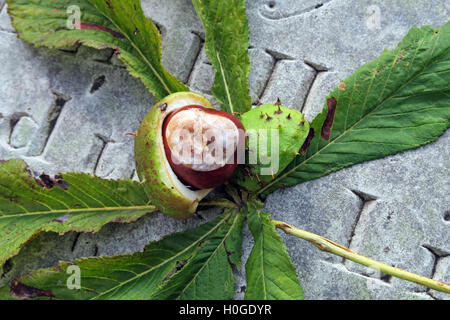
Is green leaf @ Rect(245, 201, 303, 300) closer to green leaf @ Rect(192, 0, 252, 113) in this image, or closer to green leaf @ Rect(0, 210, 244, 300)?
green leaf @ Rect(0, 210, 244, 300)

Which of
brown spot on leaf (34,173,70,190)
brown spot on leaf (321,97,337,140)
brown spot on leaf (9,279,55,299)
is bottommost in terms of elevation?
brown spot on leaf (9,279,55,299)

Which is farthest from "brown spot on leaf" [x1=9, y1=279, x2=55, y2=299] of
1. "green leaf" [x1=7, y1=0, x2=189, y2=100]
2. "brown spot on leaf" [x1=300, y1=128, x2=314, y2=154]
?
"brown spot on leaf" [x1=300, y1=128, x2=314, y2=154]

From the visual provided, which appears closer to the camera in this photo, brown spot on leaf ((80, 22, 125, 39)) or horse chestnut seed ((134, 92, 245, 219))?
horse chestnut seed ((134, 92, 245, 219))

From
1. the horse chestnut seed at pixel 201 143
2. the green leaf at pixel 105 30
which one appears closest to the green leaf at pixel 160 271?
the horse chestnut seed at pixel 201 143

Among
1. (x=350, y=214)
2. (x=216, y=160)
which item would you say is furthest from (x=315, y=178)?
(x=216, y=160)

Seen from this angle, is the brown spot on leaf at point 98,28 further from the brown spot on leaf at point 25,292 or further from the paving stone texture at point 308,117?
the brown spot on leaf at point 25,292

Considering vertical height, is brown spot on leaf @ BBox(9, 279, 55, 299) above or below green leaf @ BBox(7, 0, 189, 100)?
below

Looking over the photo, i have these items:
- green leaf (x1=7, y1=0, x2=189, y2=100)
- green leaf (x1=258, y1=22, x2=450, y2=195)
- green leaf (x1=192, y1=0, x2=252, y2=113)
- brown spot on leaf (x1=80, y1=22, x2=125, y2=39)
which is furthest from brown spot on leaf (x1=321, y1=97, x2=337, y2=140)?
brown spot on leaf (x1=80, y1=22, x2=125, y2=39)
